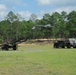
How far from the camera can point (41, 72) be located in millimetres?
15836

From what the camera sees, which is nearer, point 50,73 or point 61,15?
point 50,73

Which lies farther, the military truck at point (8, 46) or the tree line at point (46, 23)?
the tree line at point (46, 23)

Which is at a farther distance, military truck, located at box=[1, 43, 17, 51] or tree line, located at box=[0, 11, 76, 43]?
Answer: tree line, located at box=[0, 11, 76, 43]

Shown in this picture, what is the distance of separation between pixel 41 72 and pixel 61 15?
124 meters

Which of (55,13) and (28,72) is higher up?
(55,13)

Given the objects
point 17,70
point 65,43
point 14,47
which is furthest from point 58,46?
point 17,70

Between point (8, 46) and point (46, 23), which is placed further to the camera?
point (46, 23)

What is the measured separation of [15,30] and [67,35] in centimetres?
1931

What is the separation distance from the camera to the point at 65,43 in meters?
56.7

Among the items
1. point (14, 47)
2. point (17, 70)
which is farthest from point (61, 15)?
point (17, 70)

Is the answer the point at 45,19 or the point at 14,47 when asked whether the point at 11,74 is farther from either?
the point at 45,19

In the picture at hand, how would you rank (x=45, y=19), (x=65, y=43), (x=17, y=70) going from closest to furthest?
1. (x=17, y=70)
2. (x=65, y=43)
3. (x=45, y=19)

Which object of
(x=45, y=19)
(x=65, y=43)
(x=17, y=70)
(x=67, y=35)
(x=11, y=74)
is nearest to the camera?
(x=11, y=74)

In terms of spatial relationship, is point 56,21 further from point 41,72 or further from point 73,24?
point 41,72
